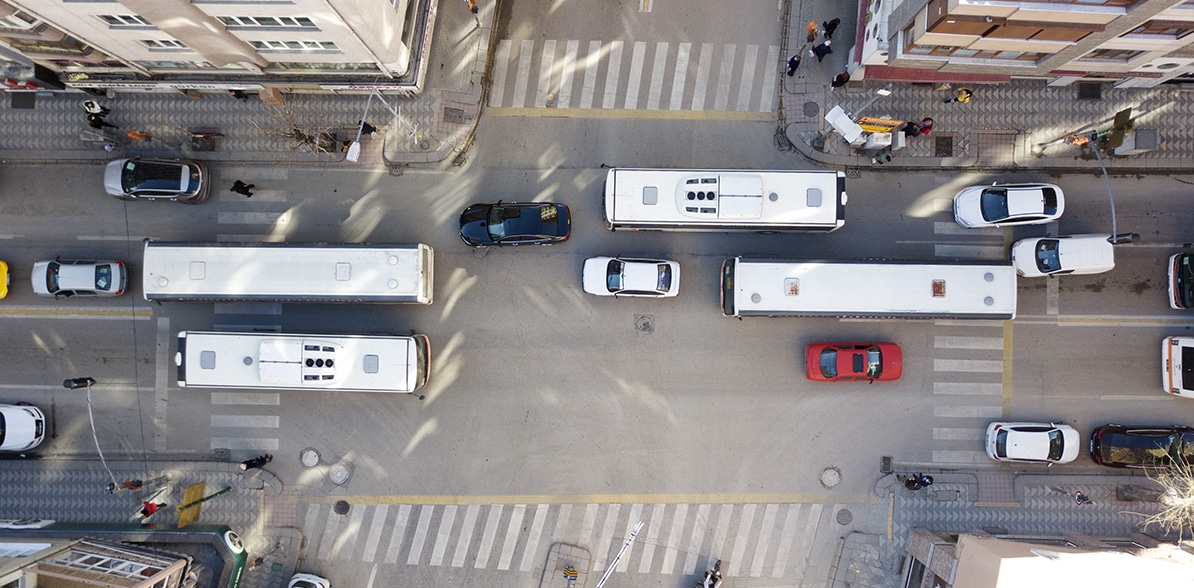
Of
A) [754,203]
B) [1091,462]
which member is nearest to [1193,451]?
[1091,462]

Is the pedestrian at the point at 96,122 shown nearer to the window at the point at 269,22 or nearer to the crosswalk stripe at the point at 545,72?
the window at the point at 269,22

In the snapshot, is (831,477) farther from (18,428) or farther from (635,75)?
(18,428)

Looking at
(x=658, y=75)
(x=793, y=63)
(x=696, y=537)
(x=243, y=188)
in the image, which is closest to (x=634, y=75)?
(x=658, y=75)

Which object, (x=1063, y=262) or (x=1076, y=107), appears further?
(x=1076, y=107)

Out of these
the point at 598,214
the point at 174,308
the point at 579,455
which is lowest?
the point at 579,455

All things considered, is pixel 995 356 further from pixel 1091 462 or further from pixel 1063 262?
pixel 1091 462

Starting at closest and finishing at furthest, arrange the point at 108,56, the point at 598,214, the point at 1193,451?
1. the point at 108,56
2. the point at 1193,451
3. the point at 598,214
